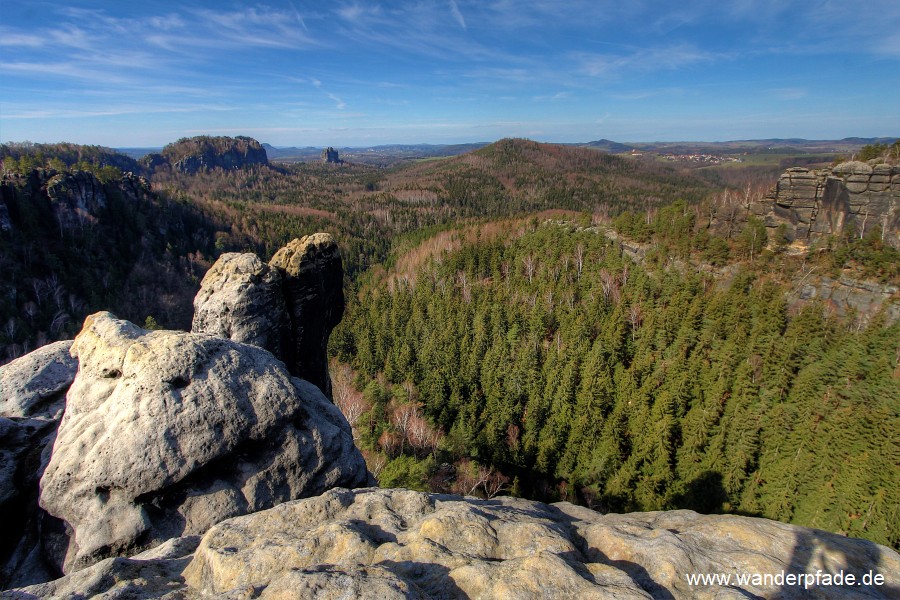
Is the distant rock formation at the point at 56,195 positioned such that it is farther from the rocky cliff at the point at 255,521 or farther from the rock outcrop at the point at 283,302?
the rocky cliff at the point at 255,521

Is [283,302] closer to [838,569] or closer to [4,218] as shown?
[838,569]

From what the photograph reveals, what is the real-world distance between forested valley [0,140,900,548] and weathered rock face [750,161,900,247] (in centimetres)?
290

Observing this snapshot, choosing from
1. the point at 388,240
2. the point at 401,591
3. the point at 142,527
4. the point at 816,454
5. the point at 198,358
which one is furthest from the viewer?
the point at 388,240

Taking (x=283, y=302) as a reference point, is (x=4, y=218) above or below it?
above

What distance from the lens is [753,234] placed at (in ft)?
196

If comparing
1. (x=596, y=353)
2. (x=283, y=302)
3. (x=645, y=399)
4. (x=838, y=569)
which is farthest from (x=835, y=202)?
(x=283, y=302)

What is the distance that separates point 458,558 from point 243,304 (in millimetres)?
14163

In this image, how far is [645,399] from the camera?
40344 mm

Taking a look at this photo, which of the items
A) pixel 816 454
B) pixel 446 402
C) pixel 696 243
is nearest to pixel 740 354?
pixel 816 454

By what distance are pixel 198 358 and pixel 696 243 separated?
228 feet

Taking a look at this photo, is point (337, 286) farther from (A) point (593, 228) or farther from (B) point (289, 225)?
(B) point (289, 225)

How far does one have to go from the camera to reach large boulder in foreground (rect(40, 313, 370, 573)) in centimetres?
867

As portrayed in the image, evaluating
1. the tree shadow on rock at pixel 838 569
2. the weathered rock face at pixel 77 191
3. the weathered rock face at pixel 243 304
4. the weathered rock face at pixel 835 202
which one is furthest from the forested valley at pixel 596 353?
the tree shadow on rock at pixel 838 569

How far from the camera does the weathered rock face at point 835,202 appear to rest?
51312mm
